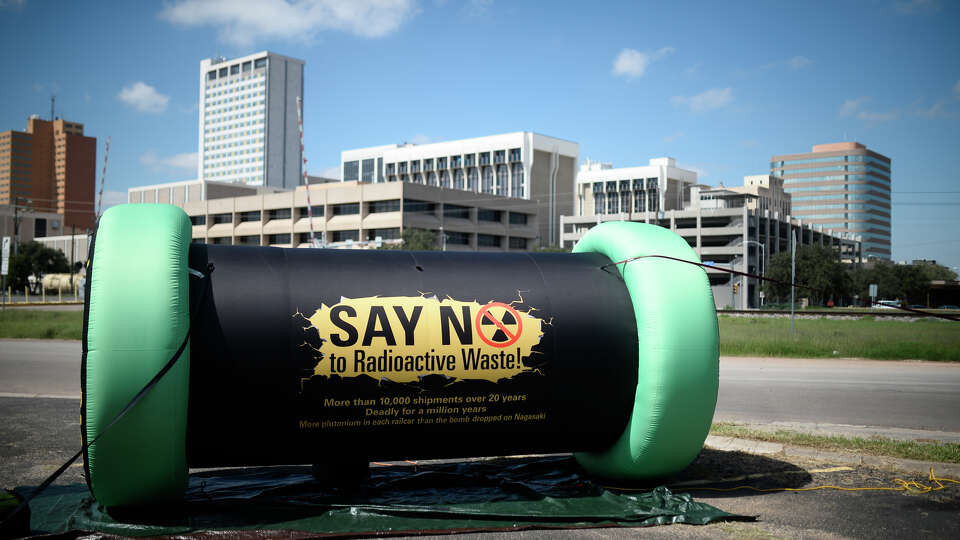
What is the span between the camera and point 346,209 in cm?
9156

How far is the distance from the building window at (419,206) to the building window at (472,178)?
5578cm

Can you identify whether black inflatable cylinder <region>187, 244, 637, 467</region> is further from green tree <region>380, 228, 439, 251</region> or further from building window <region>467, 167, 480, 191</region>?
building window <region>467, 167, 480, 191</region>

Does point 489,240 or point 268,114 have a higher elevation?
point 268,114

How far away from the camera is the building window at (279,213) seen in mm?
96188

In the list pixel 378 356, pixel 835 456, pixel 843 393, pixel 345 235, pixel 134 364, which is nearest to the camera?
pixel 134 364

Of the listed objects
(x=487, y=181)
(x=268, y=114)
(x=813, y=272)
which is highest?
(x=268, y=114)

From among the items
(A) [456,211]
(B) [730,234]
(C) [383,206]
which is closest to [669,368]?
A: (C) [383,206]

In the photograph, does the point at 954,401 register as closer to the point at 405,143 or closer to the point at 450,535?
the point at 450,535

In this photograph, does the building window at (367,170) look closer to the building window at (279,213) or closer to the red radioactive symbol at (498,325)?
the building window at (279,213)

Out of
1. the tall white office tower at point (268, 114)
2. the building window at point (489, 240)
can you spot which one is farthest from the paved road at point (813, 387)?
the tall white office tower at point (268, 114)

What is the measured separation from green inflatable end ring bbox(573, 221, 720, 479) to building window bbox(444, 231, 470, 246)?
86376 mm

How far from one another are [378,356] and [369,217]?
275ft

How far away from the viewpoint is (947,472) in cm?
720

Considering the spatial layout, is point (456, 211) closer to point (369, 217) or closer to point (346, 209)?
point (369, 217)
